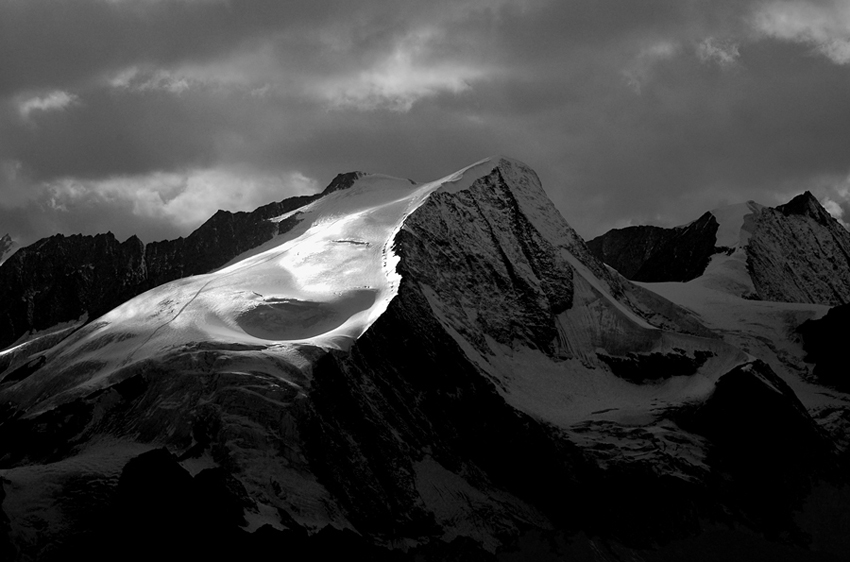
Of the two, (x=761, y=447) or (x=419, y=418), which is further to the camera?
(x=761, y=447)

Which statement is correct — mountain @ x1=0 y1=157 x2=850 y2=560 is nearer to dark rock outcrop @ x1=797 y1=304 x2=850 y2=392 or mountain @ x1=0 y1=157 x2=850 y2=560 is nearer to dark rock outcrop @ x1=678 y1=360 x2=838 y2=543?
dark rock outcrop @ x1=678 y1=360 x2=838 y2=543

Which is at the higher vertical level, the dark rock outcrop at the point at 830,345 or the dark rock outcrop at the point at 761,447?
the dark rock outcrop at the point at 830,345

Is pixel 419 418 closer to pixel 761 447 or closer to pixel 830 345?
pixel 761 447

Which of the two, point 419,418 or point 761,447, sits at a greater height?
point 419,418

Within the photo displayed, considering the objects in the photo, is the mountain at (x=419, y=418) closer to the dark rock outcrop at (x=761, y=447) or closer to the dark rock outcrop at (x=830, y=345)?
the dark rock outcrop at (x=761, y=447)

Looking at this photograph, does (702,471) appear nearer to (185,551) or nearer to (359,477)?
(359,477)

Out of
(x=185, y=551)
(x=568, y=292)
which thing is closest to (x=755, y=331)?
(x=568, y=292)

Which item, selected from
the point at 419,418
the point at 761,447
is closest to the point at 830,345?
the point at 761,447

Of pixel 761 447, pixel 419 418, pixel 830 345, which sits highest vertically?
pixel 419 418

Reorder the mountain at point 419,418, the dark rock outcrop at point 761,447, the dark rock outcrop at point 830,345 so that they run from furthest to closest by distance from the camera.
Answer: the dark rock outcrop at point 830,345 < the dark rock outcrop at point 761,447 < the mountain at point 419,418

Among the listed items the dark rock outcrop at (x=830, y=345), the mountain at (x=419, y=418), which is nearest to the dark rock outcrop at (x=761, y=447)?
the mountain at (x=419, y=418)
